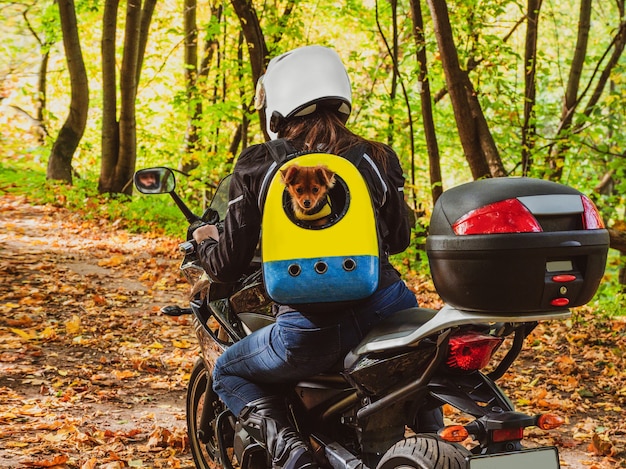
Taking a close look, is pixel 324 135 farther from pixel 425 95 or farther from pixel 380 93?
pixel 380 93

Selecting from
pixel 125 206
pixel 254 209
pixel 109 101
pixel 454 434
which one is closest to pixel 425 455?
pixel 454 434

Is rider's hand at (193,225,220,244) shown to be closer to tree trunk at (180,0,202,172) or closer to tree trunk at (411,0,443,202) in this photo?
tree trunk at (411,0,443,202)

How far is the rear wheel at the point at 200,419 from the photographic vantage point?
3748mm

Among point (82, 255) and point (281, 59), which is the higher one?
point (281, 59)

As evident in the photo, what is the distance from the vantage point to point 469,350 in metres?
2.38

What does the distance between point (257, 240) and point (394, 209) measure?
569 mm

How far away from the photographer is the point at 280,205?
8.71ft

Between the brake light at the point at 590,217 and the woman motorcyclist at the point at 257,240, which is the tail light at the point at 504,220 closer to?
the brake light at the point at 590,217

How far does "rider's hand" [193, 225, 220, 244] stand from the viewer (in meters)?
3.27

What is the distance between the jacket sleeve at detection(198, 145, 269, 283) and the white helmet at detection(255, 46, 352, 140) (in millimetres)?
215

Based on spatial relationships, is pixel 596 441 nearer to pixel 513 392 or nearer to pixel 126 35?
pixel 513 392

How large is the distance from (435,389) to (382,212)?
0.82m

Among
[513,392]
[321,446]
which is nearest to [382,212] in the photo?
[321,446]

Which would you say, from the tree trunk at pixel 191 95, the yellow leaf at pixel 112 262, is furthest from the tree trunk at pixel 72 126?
the yellow leaf at pixel 112 262
